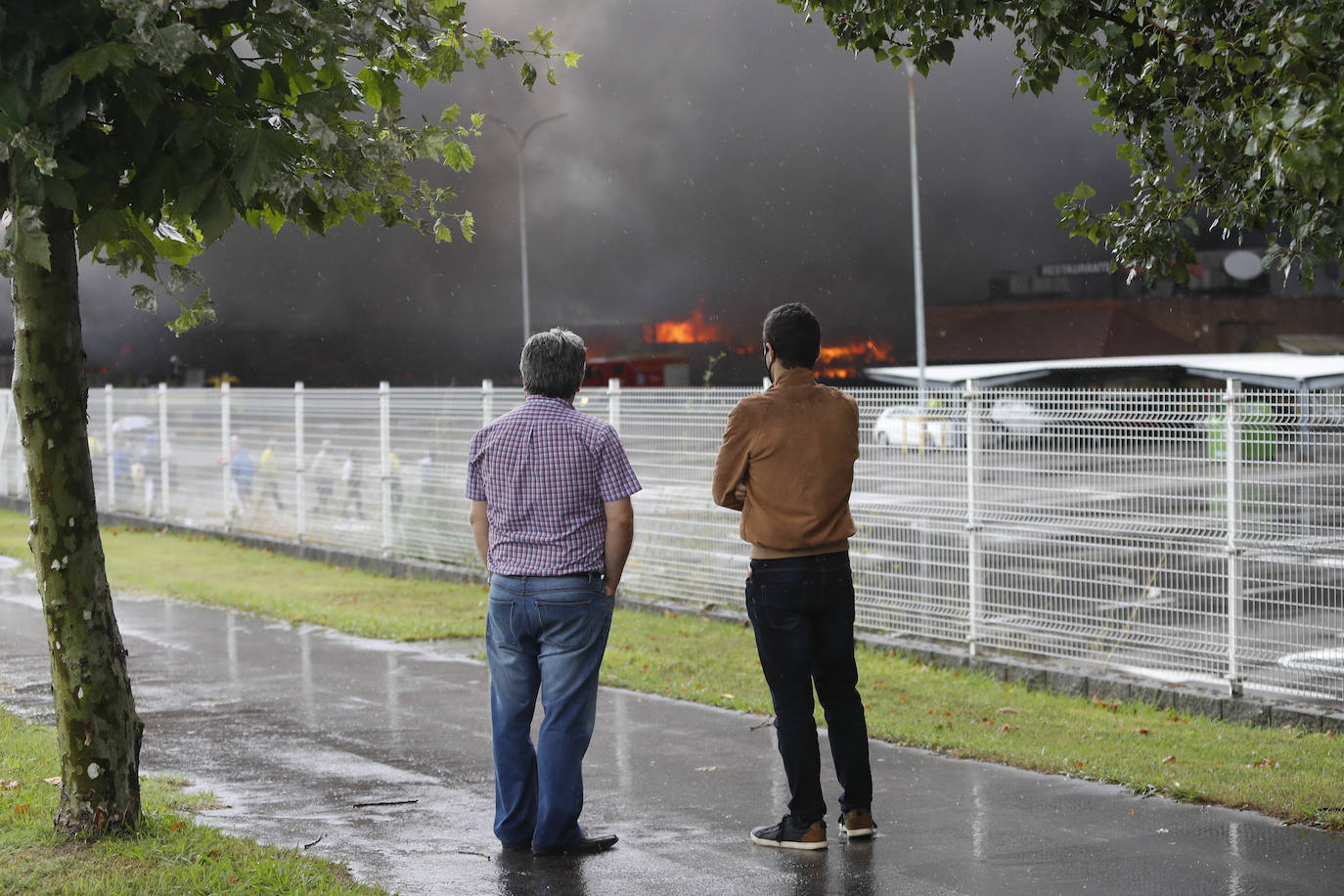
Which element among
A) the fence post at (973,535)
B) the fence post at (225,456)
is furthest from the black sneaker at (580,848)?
the fence post at (225,456)

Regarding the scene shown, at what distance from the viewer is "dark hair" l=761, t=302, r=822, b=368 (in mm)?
5492

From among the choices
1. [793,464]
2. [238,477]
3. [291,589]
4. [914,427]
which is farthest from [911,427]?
[238,477]

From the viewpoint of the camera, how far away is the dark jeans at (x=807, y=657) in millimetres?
5367

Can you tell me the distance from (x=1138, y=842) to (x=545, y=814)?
2259 millimetres

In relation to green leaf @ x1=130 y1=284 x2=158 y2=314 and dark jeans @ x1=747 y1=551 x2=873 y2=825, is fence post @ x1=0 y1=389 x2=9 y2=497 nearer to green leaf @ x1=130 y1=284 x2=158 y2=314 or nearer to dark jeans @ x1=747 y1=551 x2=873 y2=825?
green leaf @ x1=130 y1=284 x2=158 y2=314

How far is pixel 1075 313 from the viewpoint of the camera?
58.2m

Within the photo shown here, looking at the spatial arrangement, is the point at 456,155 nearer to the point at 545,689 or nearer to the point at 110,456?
the point at 545,689

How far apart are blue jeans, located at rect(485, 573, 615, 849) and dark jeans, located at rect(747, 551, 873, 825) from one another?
0.62m

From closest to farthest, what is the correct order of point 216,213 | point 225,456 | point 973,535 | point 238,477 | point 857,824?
point 216,213, point 857,824, point 973,535, point 238,477, point 225,456

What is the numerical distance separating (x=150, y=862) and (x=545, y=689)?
1.49 m

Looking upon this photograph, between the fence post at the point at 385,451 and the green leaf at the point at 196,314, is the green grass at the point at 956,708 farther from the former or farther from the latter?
the green leaf at the point at 196,314

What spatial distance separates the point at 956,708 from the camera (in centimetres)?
844

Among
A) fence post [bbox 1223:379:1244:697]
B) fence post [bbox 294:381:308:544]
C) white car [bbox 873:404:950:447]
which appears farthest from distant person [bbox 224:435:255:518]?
fence post [bbox 1223:379:1244:697]

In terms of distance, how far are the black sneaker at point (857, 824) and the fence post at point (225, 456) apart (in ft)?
51.2
